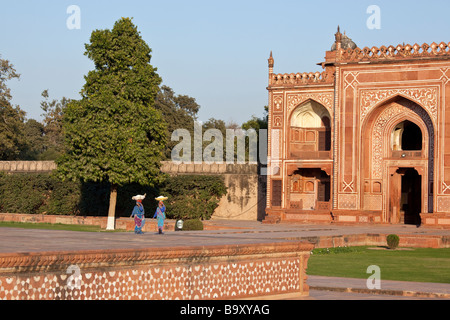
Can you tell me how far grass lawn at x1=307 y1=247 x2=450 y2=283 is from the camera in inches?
484

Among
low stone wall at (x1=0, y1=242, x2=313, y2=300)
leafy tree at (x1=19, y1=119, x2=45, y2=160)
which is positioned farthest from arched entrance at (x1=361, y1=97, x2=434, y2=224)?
leafy tree at (x1=19, y1=119, x2=45, y2=160)

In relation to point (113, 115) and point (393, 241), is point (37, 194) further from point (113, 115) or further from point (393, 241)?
point (393, 241)

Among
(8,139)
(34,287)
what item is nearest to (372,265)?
(34,287)

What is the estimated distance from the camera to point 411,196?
28.3m

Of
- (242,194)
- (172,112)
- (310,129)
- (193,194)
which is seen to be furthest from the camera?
(172,112)

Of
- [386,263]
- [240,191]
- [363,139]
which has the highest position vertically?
[363,139]

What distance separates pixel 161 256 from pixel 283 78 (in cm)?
2225

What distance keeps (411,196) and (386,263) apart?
14.1 meters

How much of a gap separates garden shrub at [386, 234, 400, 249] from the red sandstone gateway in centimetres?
689

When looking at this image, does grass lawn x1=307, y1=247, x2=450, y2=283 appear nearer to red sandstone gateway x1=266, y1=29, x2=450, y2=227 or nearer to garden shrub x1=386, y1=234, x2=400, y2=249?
garden shrub x1=386, y1=234, x2=400, y2=249

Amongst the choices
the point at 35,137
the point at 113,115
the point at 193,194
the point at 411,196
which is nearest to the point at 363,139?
the point at 411,196

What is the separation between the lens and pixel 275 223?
91.1 feet

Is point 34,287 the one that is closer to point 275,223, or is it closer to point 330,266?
point 330,266

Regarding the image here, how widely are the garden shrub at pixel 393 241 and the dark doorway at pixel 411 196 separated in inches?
373
